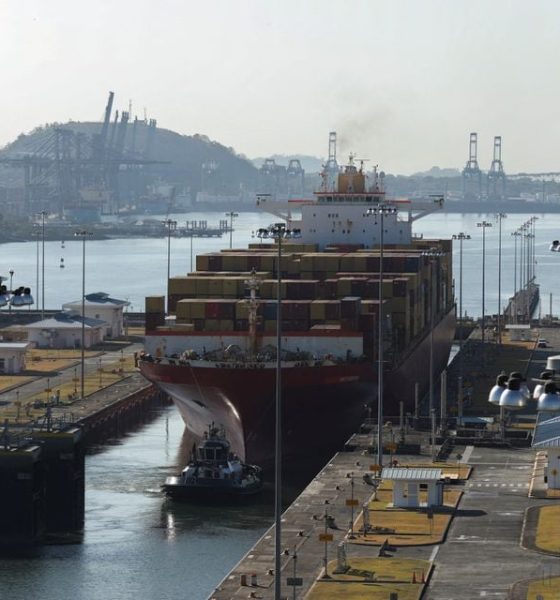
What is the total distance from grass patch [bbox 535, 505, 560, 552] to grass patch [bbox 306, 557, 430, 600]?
3.23 m

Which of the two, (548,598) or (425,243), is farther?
(425,243)

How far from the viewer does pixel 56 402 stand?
8031 centimetres

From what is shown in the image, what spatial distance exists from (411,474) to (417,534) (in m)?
3.86

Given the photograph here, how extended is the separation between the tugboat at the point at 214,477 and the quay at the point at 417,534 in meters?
3.13

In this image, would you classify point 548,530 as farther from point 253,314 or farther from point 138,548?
point 253,314

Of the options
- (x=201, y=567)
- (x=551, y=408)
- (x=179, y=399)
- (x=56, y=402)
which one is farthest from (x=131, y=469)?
(x=551, y=408)

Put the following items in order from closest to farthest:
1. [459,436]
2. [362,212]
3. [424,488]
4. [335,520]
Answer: [335,520], [424,488], [459,436], [362,212]

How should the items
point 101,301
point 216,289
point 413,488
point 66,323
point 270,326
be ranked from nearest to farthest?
point 413,488 → point 270,326 → point 216,289 → point 66,323 → point 101,301

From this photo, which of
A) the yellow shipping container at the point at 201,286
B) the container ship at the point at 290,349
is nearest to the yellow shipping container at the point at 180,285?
the container ship at the point at 290,349

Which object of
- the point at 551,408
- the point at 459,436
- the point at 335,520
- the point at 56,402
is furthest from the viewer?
the point at 56,402

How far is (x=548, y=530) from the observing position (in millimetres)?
50031

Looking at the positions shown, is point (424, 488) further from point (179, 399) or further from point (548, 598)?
point (179, 399)

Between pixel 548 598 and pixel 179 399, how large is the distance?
34448 millimetres

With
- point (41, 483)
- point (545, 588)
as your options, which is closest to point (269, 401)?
point (41, 483)
